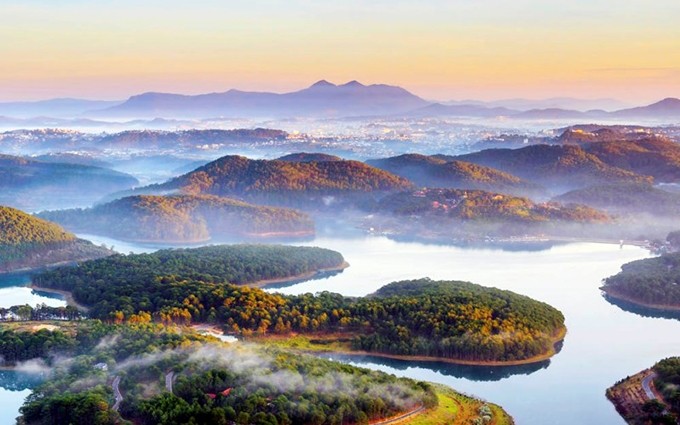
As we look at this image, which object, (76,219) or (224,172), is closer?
(76,219)

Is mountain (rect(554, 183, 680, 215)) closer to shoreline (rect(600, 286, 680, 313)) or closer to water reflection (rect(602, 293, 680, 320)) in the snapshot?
shoreline (rect(600, 286, 680, 313))

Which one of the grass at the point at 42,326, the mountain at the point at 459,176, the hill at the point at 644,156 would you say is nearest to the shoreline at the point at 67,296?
the grass at the point at 42,326

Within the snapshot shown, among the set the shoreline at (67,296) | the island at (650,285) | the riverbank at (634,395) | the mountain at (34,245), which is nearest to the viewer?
the riverbank at (634,395)

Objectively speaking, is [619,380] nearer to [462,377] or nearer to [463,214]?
[462,377]

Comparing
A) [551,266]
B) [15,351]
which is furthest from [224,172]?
[15,351]

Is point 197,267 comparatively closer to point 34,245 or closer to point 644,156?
point 34,245

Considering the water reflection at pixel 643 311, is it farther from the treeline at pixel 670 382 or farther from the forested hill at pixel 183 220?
the forested hill at pixel 183 220
